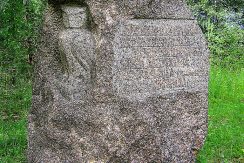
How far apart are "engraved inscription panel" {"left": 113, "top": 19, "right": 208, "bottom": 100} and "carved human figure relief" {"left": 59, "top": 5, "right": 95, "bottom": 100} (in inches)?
9.0

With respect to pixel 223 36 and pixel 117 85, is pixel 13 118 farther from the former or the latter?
pixel 223 36

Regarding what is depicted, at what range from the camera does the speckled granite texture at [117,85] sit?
3996mm

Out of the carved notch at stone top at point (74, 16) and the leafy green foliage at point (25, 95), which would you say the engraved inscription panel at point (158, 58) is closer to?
the carved notch at stone top at point (74, 16)

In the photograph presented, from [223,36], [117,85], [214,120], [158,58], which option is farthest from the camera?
[223,36]

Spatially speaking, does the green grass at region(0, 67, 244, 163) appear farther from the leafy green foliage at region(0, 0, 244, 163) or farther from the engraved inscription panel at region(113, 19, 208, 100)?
the engraved inscription panel at region(113, 19, 208, 100)

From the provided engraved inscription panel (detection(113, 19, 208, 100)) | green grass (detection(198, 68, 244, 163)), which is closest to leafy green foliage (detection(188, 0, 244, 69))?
green grass (detection(198, 68, 244, 163))

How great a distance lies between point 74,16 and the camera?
4109 millimetres

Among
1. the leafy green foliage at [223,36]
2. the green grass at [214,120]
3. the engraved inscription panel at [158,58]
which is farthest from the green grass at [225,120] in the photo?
the engraved inscription panel at [158,58]

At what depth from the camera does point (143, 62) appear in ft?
13.5

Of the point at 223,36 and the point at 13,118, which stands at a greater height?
the point at 13,118

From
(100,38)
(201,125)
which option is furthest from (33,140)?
(201,125)

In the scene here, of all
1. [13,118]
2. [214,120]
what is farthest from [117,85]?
[13,118]

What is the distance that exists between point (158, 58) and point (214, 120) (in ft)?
8.84

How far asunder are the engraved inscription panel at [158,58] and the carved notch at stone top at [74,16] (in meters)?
0.32
